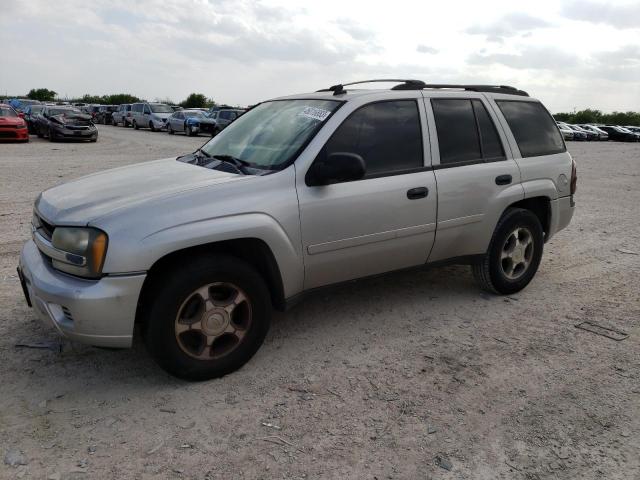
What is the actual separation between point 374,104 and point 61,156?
14.6m

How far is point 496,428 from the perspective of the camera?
2.89 meters

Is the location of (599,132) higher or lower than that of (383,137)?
higher

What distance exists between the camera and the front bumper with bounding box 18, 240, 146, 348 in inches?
114

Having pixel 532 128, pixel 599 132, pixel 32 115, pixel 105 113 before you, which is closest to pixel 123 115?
pixel 105 113

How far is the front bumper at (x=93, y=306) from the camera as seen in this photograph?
289 cm

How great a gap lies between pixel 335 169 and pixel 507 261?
85.8 inches

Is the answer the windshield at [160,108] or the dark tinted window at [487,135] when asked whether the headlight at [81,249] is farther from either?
the windshield at [160,108]

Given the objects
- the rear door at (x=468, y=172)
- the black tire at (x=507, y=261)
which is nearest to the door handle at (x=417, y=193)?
the rear door at (x=468, y=172)

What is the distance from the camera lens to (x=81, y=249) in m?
2.94

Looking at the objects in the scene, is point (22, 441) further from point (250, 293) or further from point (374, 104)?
point (374, 104)

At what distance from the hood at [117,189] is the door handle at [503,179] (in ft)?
7.18

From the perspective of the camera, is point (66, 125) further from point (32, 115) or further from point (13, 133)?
point (32, 115)

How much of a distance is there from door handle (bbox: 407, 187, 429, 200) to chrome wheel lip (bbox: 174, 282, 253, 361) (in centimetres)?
141

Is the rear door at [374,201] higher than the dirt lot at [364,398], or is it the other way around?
the rear door at [374,201]
